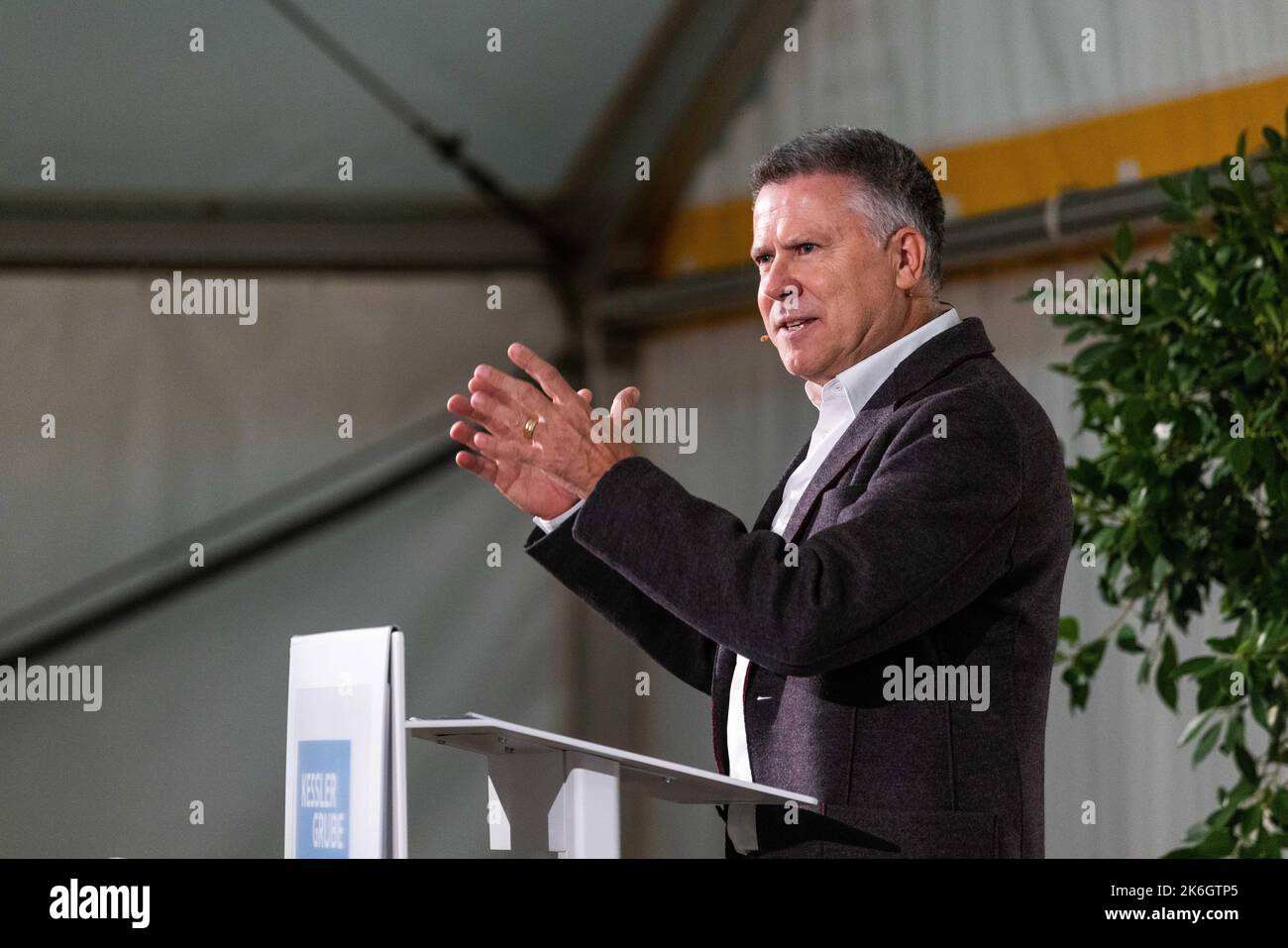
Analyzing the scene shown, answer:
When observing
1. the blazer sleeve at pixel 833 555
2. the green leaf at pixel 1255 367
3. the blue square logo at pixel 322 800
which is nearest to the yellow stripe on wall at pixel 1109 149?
the green leaf at pixel 1255 367

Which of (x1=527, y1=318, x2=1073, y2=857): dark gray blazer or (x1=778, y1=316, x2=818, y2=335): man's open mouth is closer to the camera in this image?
(x1=527, y1=318, x2=1073, y2=857): dark gray blazer

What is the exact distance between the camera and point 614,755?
4.33 ft

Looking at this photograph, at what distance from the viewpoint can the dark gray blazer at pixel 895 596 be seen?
1400mm

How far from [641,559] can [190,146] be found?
346cm

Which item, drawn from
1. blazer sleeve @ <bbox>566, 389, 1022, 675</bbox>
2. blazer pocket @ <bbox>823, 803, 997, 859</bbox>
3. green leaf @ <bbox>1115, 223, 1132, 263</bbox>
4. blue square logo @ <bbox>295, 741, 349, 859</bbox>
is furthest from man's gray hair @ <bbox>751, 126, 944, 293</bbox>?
green leaf @ <bbox>1115, 223, 1132, 263</bbox>

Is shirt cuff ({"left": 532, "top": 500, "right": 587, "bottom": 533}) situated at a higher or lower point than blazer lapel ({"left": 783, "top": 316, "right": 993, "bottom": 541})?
lower

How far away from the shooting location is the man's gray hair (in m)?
1.75

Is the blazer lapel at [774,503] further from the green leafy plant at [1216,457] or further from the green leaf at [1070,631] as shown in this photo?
the green leaf at [1070,631]

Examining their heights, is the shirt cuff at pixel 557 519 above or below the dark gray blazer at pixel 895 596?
above

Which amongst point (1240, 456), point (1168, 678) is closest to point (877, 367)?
point (1240, 456)

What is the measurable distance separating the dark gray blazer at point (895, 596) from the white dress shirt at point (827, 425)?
4cm

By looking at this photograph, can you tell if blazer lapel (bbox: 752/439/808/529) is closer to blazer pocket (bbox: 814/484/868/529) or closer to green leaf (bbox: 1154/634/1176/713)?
blazer pocket (bbox: 814/484/868/529)

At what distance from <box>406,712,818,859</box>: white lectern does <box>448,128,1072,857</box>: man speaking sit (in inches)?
5.3
